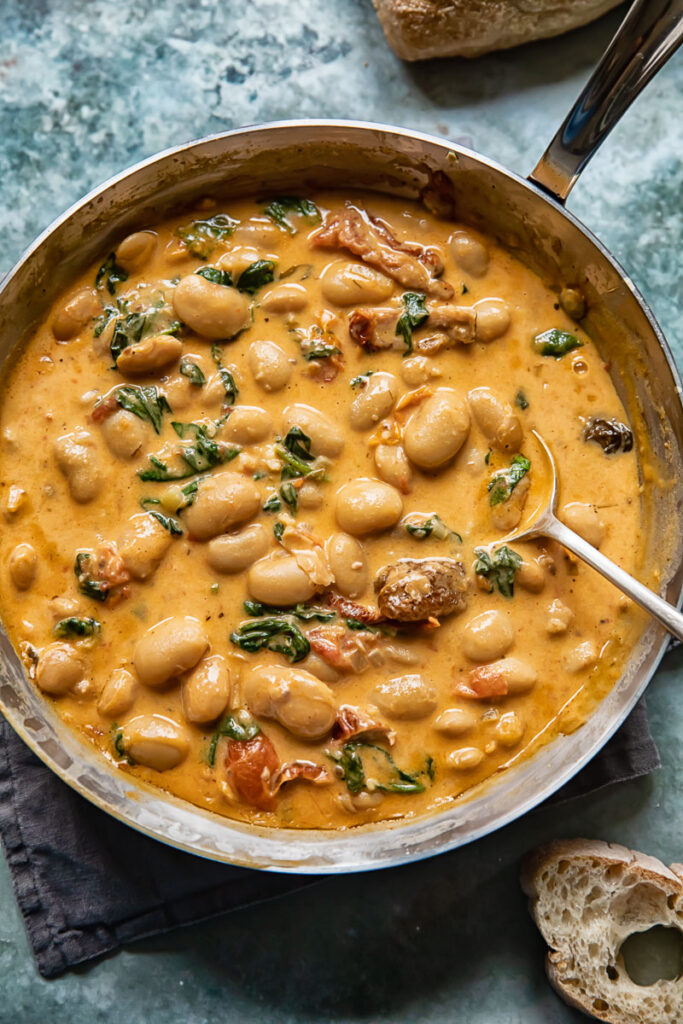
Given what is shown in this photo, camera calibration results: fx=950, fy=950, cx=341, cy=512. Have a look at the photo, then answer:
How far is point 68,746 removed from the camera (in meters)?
2.79

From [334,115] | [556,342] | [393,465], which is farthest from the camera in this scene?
[334,115]

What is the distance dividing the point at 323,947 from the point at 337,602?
1.13 metres

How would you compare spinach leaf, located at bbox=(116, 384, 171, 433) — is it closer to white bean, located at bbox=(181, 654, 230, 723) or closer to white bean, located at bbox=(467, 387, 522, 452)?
white bean, located at bbox=(181, 654, 230, 723)

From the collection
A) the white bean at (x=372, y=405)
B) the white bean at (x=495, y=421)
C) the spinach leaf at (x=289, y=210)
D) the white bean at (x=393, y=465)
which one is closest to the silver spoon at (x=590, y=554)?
the white bean at (x=495, y=421)

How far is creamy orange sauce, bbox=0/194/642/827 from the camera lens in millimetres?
2748

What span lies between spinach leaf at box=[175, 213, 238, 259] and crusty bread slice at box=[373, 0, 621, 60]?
0.83 meters

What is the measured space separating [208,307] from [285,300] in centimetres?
24

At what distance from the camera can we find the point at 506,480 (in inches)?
111

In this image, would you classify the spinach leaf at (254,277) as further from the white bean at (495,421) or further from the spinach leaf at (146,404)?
the white bean at (495,421)

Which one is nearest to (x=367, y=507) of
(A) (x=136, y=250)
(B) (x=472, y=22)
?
(A) (x=136, y=250)

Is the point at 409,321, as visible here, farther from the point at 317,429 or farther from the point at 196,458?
the point at 196,458

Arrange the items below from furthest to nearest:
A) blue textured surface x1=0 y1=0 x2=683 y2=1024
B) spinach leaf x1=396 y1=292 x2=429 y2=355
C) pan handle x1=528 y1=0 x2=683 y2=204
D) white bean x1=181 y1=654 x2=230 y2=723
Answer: blue textured surface x1=0 y1=0 x2=683 y2=1024 < spinach leaf x1=396 y1=292 x2=429 y2=355 < white bean x1=181 y1=654 x2=230 y2=723 < pan handle x1=528 y1=0 x2=683 y2=204

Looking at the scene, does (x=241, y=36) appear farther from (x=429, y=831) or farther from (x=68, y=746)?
(x=429, y=831)

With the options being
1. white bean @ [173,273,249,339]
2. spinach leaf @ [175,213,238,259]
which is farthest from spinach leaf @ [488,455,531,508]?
spinach leaf @ [175,213,238,259]
